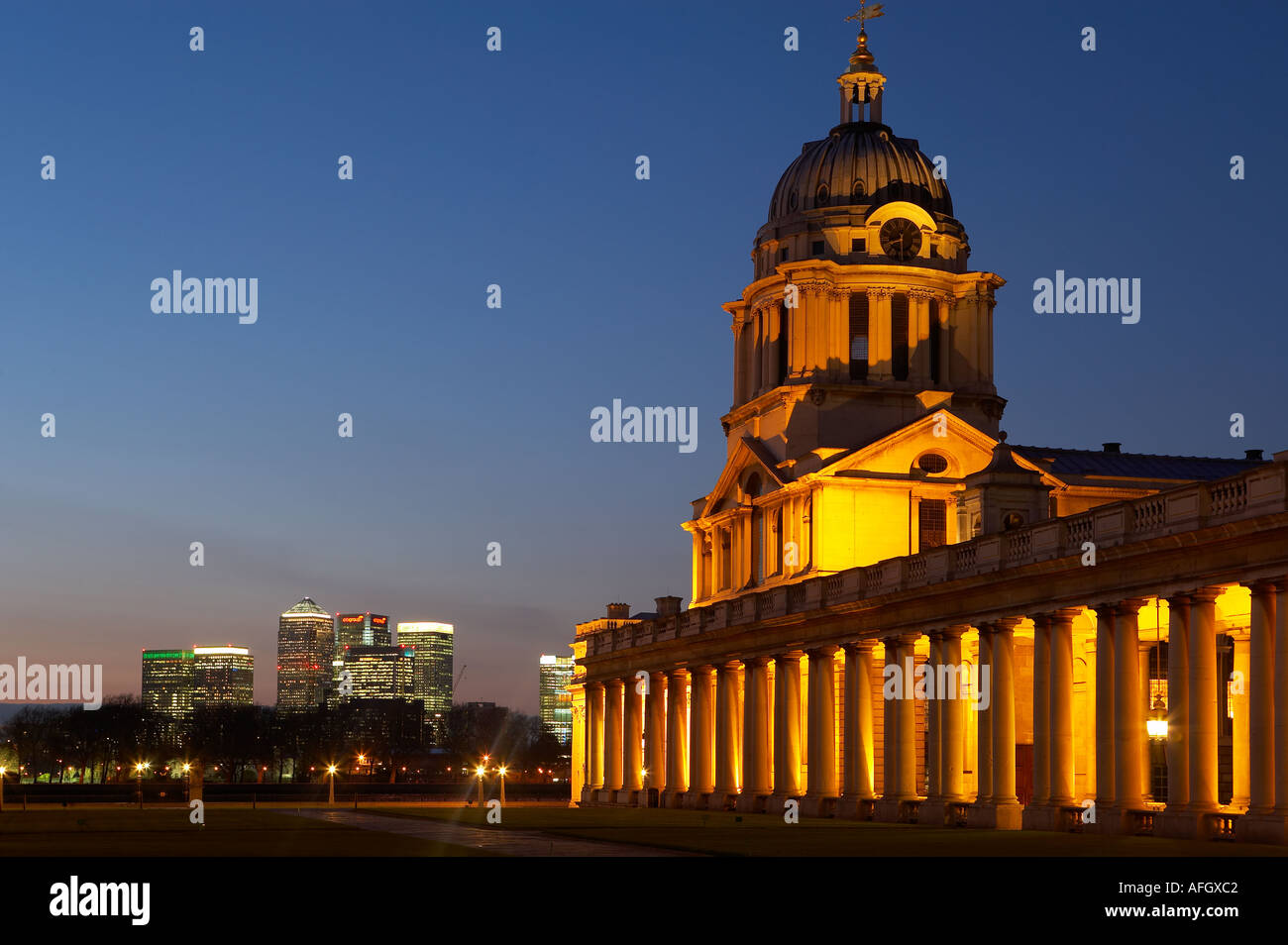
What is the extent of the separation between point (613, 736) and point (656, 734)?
8365 millimetres

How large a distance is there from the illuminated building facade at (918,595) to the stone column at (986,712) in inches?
4.7

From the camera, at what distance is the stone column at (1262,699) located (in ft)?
170

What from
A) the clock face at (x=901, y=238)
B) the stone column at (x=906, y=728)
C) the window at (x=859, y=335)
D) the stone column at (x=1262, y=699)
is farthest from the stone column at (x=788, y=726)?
the stone column at (x=1262, y=699)

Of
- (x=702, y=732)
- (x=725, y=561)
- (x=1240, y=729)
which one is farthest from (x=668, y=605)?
(x=1240, y=729)

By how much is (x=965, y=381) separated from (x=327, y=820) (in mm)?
52766

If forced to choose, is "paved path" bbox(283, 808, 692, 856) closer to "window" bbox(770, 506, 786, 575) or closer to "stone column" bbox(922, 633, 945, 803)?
"stone column" bbox(922, 633, 945, 803)

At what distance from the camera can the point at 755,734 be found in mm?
92625

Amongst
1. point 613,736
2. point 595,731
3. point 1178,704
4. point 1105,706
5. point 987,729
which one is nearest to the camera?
point 1178,704

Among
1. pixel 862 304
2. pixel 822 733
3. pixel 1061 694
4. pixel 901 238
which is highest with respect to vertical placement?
pixel 901 238

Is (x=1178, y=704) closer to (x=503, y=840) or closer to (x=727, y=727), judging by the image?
(x=503, y=840)

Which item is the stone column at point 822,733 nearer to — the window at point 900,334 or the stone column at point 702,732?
the stone column at point 702,732
